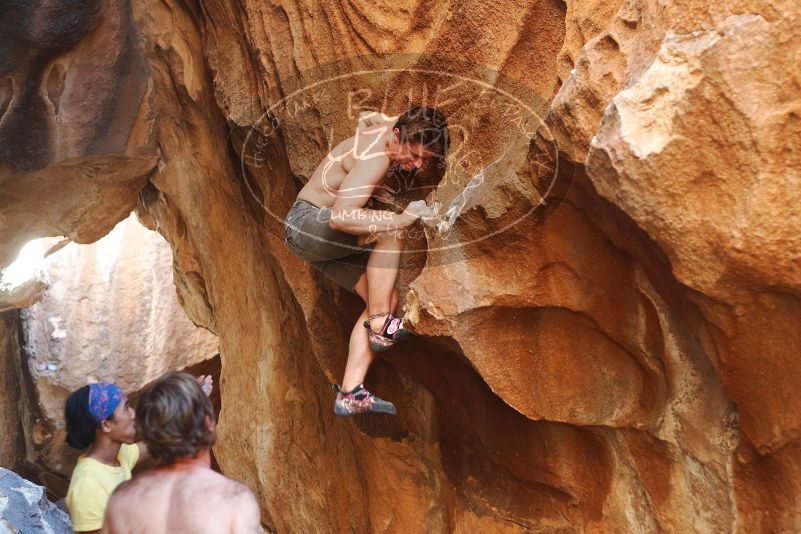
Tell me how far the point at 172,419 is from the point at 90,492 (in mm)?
916

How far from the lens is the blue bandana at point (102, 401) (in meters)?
3.07

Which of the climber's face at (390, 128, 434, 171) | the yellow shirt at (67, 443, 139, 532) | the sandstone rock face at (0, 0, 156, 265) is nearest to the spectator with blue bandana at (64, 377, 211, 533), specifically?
the yellow shirt at (67, 443, 139, 532)

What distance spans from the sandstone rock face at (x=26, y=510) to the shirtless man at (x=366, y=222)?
1260 millimetres

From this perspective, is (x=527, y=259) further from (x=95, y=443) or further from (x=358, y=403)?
(x=95, y=443)

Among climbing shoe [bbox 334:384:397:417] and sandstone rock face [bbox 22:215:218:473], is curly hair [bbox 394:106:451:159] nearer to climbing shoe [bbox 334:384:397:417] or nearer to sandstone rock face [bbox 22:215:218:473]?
climbing shoe [bbox 334:384:397:417]

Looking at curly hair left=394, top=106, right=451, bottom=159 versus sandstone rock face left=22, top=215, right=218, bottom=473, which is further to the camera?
sandstone rock face left=22, top=215, right=218, bottom=473

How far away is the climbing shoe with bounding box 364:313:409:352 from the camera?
3398 mm

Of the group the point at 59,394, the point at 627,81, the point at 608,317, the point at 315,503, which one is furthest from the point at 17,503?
the point at 59,394

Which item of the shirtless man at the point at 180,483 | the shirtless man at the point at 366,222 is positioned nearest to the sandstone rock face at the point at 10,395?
the shirtless man at the point at 366,222

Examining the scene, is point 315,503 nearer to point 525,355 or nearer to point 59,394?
point 525,355

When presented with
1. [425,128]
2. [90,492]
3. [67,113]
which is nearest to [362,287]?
[425,128]

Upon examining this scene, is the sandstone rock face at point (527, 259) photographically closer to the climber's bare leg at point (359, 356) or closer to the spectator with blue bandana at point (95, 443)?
the climber's bare leg at point (359, 356)

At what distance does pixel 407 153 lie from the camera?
335cm

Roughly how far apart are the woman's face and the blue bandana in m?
0.02
